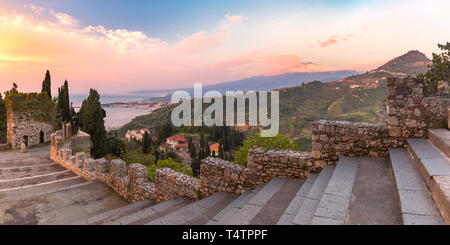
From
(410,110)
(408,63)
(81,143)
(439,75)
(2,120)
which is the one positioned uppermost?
(408,63)

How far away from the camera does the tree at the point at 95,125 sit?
2156 cm

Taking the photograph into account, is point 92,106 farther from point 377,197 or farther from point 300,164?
point 377,197

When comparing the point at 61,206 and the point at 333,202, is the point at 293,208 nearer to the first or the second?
the point at 333,202

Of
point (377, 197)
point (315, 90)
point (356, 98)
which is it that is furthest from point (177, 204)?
point (315, 90)

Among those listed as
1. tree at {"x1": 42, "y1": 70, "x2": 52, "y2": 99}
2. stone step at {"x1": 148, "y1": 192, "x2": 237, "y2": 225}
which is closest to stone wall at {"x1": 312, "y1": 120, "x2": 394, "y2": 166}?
stone step at {"x1": 148, "y1": 192, "x2": 237, "y2": 225}

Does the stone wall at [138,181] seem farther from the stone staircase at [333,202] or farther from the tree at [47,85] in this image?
the tree at [47,85]

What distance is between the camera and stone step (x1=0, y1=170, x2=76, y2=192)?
1013 cm

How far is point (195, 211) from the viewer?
478cm

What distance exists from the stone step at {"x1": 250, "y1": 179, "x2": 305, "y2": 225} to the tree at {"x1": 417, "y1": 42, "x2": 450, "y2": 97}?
14.3 meters

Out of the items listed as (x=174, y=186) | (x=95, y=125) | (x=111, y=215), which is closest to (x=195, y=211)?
(x=174, y=186)

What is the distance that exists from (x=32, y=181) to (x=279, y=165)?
476 inches

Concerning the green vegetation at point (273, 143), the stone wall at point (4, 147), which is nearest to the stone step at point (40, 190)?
the green vegetation at point (273, 143)

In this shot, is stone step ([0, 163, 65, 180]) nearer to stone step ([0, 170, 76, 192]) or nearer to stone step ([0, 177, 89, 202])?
stone step ([0, 170, 76, 192])

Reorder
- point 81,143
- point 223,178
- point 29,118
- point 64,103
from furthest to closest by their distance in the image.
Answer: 1. point 64,103
2. point 29,118
3. point 81,143
4. point 223,178
